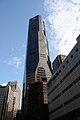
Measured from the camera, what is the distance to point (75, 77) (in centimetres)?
4869

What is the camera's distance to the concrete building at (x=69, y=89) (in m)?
48.0

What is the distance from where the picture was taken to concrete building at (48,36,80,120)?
47969mm

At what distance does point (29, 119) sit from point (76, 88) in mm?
51323

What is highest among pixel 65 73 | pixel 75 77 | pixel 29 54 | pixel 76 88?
pixel 29 54

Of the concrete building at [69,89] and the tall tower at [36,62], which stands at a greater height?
the tall tower at [36,62]

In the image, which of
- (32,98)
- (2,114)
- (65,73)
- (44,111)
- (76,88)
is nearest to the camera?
(76,88)

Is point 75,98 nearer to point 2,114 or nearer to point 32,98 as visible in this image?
point 32,98

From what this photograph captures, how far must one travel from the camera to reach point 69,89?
52.4 meters

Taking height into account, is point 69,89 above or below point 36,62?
below

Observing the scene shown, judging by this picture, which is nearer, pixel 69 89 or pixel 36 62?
pixel 69 89

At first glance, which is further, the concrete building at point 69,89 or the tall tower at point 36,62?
the tall tower at point 36,62

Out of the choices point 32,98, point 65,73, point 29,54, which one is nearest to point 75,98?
point 65,73

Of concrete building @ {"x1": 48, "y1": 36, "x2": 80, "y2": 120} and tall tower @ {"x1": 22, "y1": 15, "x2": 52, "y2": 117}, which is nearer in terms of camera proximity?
concrete building @ {"x1": 48, "y1": 36, "x2": 80, "y2": 120}

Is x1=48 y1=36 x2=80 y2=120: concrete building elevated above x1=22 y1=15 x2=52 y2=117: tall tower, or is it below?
below
